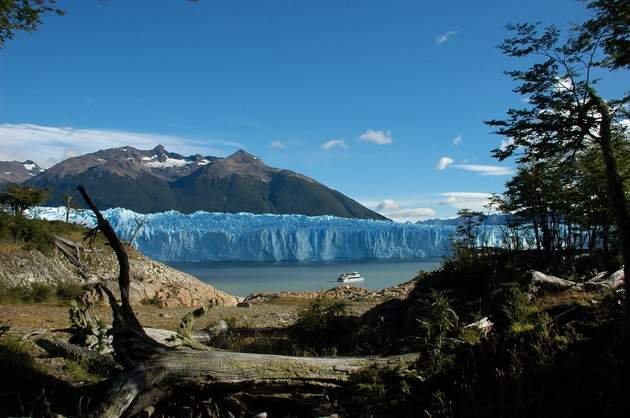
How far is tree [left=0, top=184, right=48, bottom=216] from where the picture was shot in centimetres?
4256

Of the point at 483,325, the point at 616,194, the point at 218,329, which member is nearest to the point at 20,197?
the point at 218,329

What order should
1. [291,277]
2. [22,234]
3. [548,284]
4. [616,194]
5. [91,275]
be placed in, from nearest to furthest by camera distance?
[616,194]
[548,284]
[91,275]
[22,234]
[291,277]

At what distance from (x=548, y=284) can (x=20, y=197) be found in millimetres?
42015

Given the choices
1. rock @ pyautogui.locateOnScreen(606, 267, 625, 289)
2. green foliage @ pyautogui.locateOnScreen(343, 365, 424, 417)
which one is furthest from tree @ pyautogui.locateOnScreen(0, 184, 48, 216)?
rock @ pyautogui.locateOnScreen(606, 267, 625, 289)

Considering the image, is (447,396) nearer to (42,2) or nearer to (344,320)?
(344,320)

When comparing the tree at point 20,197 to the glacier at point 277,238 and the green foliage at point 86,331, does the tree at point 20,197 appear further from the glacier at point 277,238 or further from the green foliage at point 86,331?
the glacier at point 277,238

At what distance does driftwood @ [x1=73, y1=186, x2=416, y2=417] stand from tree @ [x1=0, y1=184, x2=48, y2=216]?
40.3 metres

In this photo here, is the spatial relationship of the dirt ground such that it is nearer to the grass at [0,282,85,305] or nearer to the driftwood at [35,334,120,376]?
the grass at [0,282,85,305]

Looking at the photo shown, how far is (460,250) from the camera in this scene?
572 inches

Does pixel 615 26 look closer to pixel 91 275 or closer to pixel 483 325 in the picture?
pixel 483 325

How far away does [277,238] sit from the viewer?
323 ft

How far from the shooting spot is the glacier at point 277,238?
9338cm

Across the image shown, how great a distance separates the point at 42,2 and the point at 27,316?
10839mm

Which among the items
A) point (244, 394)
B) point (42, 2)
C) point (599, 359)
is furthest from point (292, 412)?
point (42, 2)
